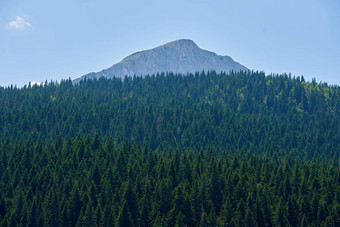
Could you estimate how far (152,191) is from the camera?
97.9 meters

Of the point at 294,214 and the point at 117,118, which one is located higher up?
the point at 117,118

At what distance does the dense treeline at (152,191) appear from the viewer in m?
87.4

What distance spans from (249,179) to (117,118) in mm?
96312

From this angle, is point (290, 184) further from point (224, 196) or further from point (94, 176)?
point (94, 176)

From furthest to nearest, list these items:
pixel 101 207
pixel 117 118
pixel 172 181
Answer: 1. pixel 117 118
2. pixel 172 181
3. pixel 101 207

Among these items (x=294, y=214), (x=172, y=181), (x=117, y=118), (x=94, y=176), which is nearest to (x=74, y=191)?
(x=94, y=176)

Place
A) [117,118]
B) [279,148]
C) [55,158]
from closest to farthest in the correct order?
1. [55,158]
2. [279,148]
3. [117,118]

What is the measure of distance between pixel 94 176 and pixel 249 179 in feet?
121

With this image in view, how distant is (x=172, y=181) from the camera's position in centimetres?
10319

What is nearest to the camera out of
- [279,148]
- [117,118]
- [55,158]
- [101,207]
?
[101,207]

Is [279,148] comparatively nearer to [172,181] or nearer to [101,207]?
[172,181]

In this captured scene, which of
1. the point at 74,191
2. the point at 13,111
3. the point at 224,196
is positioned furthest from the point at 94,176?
the point at 13,111

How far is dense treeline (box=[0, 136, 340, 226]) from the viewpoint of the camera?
87.4 m

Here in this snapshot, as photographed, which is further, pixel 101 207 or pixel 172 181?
pixel 172 181
